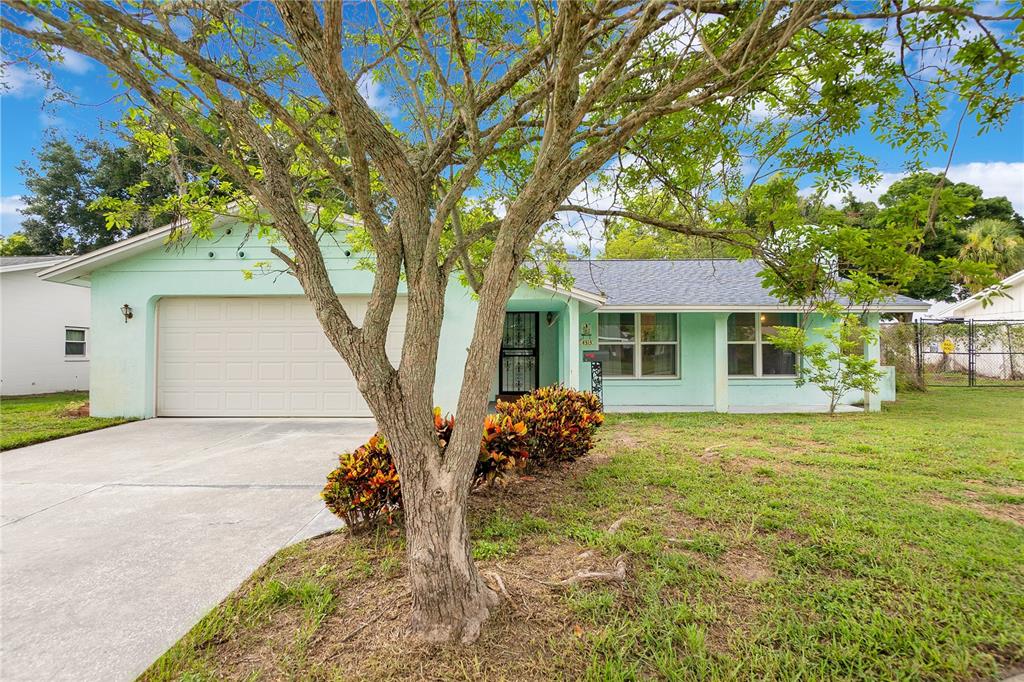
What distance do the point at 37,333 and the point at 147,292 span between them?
7345mm

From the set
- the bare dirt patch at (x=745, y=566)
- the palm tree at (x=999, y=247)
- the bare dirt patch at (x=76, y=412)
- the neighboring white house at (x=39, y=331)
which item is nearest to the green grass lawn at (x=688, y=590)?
the bare dirt patch at (x=745, y=566)

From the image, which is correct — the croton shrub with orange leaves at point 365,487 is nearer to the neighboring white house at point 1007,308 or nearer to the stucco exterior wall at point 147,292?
the stucco exterior wall at point 147,292

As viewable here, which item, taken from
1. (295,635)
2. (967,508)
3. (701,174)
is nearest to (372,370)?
(295,635)

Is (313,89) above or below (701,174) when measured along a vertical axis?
above

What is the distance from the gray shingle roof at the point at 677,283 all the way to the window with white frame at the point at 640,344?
587 millimetres

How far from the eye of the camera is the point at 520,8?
13.5 feet

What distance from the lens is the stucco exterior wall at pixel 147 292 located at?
358 inches

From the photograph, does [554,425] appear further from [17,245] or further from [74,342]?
[17,245]

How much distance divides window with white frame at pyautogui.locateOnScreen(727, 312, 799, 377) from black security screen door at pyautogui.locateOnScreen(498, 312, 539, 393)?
4975 millimetres

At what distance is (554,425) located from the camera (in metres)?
5.04

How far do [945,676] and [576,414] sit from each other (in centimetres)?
345

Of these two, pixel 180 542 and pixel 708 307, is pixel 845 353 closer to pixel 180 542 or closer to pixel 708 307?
pixel 708 307

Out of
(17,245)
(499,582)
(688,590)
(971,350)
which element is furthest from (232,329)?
(17,245)

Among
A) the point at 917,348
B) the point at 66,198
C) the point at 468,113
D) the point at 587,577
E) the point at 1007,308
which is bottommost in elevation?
the point at 587,577
